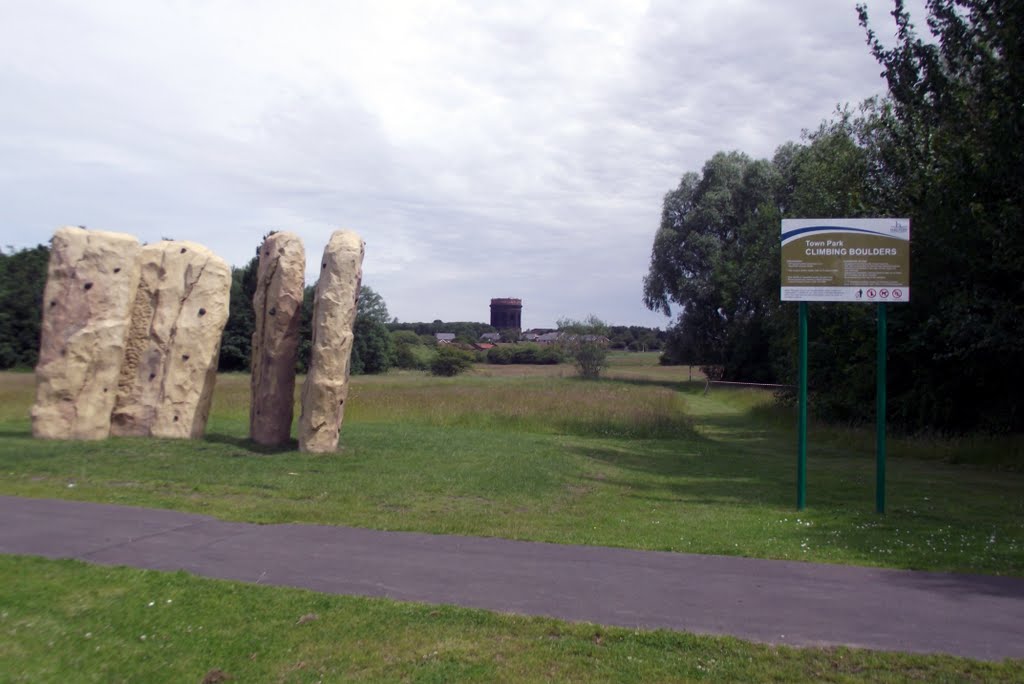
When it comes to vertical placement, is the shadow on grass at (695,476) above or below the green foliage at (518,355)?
below

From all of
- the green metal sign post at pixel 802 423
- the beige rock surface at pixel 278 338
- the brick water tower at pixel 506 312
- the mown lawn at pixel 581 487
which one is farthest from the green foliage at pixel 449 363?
the brick water tower at pixel 506 312

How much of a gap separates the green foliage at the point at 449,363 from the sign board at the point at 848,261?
53.5m

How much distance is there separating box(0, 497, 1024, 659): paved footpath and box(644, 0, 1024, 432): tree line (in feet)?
36.8

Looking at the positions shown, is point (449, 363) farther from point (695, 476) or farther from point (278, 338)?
point (695, 476)

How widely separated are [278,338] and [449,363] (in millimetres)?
48858

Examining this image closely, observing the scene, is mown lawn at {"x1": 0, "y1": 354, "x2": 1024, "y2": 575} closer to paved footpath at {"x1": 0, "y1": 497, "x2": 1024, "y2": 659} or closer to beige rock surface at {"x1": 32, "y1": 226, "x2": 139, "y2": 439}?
paved footpath at {"x1": 0, "y1": 497, "x2": 1024, "y2": 659}

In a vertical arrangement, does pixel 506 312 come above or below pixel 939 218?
above

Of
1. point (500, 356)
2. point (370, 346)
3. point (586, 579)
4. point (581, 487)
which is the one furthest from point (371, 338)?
point (586, 579)

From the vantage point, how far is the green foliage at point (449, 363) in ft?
214

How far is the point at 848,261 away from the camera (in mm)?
11734

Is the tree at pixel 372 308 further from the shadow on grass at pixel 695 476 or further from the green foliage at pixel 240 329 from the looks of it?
the shadow on grass at pixel 695 476

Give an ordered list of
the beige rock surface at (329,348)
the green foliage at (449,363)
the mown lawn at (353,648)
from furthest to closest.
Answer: the green foliage at (449,363), the beige rock surface at (329,348), the mown lawn at (353,648)

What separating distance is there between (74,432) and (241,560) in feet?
32.5

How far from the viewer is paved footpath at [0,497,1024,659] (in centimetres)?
647
